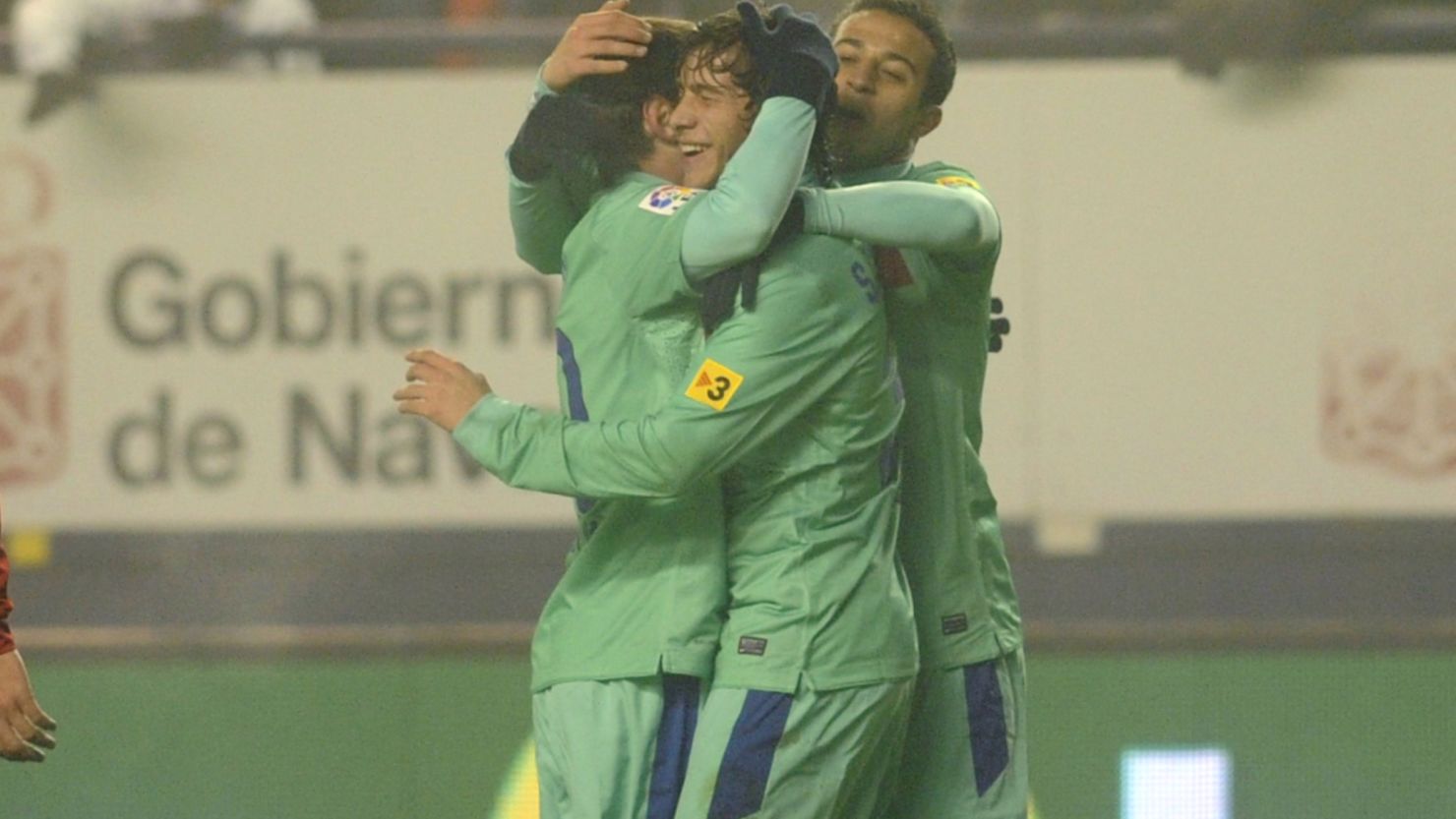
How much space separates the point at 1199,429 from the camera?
4227 millimetres

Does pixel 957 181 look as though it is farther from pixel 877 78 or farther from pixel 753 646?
pixel 753 646

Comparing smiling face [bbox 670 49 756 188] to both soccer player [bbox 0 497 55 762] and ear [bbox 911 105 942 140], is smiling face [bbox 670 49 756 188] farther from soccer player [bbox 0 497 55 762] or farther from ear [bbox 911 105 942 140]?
soccer player [bbox 0 497 55 762]

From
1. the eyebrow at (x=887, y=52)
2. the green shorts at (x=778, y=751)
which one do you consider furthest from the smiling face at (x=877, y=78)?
the green shorts at (x=778, y=751)

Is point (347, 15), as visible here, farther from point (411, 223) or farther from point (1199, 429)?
point (1199, 429)

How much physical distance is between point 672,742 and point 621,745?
0.06 m

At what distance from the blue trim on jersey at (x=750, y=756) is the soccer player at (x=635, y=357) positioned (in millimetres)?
75

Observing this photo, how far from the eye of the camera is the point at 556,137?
222cm

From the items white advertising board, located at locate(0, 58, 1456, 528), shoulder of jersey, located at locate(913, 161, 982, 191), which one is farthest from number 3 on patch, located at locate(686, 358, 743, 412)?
white advertising board, located at locate(0, 58, 1456, 528)

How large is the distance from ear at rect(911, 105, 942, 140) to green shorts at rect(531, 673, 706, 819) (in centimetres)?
70

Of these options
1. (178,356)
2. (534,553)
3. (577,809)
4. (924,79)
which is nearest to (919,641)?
(577,809)

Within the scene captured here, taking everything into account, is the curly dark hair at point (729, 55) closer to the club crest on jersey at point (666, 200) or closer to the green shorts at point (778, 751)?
the club crest on jersey at point (666, 200)

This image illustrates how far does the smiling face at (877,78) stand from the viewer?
7.61 feet

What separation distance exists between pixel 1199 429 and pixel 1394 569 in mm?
469

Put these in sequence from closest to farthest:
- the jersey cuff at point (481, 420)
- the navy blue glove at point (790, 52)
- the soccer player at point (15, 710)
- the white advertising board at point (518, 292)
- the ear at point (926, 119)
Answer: the navy blue glove at point (790, 52) < the jersey cuff at point (481, 420) < the soccer player at point (15, 710) < the ear at point (926, 119) < the white advertising board at point (518, 292)
